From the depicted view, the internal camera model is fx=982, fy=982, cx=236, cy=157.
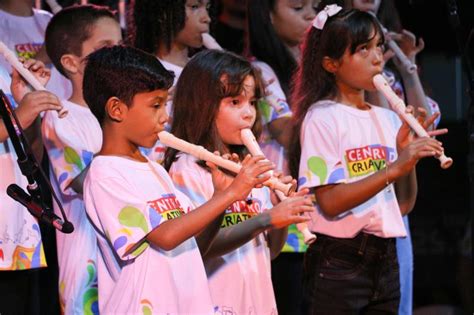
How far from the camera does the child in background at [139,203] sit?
2.39 meters

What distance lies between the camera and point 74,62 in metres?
3.20

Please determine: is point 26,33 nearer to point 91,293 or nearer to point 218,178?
point 91,293

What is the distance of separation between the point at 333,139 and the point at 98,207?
38.1 inches

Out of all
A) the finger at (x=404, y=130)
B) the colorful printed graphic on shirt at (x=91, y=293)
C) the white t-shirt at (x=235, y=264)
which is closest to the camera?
the white t-shirt at (x=235, y=264)

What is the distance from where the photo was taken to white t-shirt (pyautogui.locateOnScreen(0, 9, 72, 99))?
3.44 metres

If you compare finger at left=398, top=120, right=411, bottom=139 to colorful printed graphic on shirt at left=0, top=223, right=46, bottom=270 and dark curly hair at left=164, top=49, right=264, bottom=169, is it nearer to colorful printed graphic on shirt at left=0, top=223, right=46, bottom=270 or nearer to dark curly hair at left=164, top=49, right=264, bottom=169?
dark curly hair at left=164, top=49, right=264, bottom=169

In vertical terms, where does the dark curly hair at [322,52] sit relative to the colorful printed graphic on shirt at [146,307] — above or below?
above

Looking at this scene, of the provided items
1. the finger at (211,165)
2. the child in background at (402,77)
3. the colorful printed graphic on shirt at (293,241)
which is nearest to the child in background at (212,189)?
the finger at (211,165)

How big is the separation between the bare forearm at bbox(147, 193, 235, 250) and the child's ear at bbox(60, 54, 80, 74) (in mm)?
959

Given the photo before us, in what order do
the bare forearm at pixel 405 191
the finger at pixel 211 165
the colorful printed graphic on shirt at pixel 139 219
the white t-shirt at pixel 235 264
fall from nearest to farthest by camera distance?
1. the colorful printed graphic on shirt at pixel 139 219
2. the finger at pixel 211 165
3. the white t-shirt at pixel 235 264
4. the bare forearm at pixel 405 191

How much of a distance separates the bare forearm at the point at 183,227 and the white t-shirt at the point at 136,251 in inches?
1.1

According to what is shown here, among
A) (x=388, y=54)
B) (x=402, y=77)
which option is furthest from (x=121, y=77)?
(x=402, y=77)

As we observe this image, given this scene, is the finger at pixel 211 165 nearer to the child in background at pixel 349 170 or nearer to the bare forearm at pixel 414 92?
the child in background at pixel 349 170

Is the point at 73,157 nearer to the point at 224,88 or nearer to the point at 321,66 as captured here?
the point at 224,88
